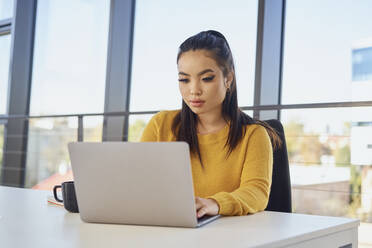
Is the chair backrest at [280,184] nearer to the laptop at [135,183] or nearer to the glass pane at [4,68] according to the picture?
the laptop at [135,183]

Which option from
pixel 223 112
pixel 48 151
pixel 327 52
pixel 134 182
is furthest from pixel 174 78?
pixel 134 182

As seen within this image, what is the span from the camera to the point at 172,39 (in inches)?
124

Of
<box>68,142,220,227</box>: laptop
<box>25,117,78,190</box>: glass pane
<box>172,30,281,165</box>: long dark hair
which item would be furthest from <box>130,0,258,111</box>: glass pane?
<box>68,142,220,227</box>: laptop

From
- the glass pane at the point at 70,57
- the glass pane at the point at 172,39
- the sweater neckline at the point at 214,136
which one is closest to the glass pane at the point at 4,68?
the glass pane at the point at 70,57

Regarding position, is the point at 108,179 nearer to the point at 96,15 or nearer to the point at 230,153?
the point at 230,153

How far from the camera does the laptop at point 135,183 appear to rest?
2.38 feet

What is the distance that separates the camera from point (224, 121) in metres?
1.27

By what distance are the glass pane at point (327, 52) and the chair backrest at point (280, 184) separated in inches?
48.0

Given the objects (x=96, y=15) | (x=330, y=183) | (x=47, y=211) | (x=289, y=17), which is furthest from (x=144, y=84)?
(x=47, y=211)

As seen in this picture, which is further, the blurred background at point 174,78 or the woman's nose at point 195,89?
the blurred background at point 174,78

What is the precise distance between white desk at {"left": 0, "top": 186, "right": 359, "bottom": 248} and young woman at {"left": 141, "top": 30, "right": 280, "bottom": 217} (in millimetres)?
218

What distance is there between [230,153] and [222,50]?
0.95 ft

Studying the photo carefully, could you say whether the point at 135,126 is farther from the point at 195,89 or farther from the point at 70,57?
the point at 195,89

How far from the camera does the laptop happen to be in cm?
73
